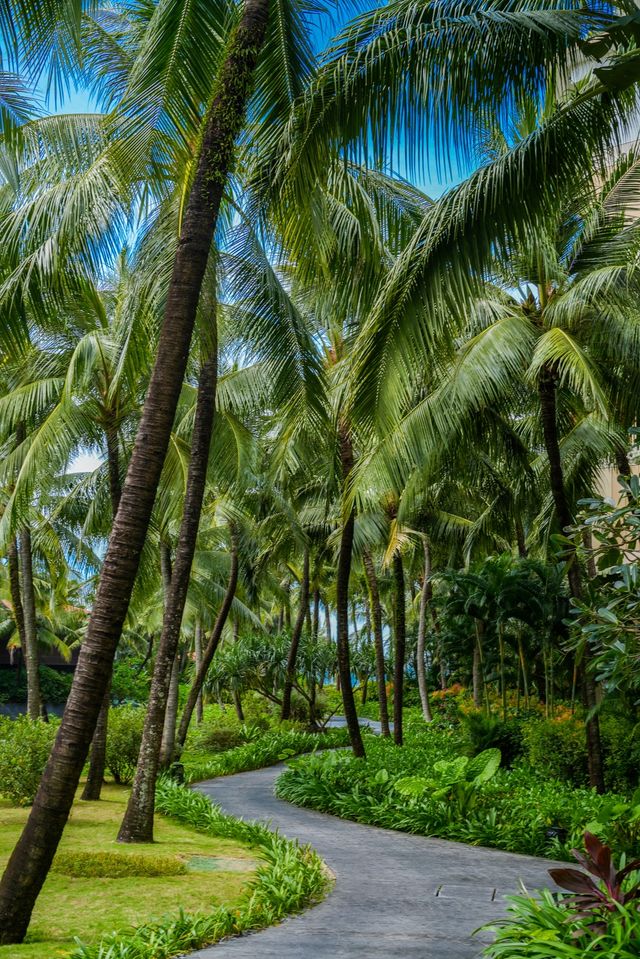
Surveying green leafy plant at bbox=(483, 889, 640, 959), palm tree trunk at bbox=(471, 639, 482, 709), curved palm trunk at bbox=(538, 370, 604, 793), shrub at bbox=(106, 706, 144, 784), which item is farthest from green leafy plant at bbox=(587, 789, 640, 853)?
palm tree trunk at bbox=(471, 639, 482, 709)

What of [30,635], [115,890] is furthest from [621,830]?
[30,635]

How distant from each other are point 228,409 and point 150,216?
5395mm

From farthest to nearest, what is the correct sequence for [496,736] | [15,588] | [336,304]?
1. [15,588]
2. [496,736]
3. [336,304]

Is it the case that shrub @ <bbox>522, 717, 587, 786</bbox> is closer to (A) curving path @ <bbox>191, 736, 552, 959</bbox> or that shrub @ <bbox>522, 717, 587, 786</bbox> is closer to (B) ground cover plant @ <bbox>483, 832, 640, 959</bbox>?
(A) curving path @ <bbox>191, 736, 552, 959</bbox>

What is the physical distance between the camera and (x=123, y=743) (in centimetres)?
1521

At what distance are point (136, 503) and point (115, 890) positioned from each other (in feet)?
12.8

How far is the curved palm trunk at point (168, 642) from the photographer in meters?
9.93

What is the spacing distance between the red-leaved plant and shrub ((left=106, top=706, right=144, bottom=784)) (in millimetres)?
11361

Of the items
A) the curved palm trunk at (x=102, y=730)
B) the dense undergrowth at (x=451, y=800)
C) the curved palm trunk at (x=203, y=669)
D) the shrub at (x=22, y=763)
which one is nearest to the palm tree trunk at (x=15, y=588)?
the curved palm trunk at (x=203, y=669)

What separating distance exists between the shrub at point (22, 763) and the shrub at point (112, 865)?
13.7 feet

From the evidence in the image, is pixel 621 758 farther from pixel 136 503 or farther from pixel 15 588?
pixel 15 588

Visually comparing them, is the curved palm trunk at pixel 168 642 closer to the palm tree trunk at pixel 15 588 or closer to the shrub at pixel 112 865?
the shrub at pixel 112 865

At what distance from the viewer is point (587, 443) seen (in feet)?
52.0

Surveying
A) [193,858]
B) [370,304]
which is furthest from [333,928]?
[370,304]
